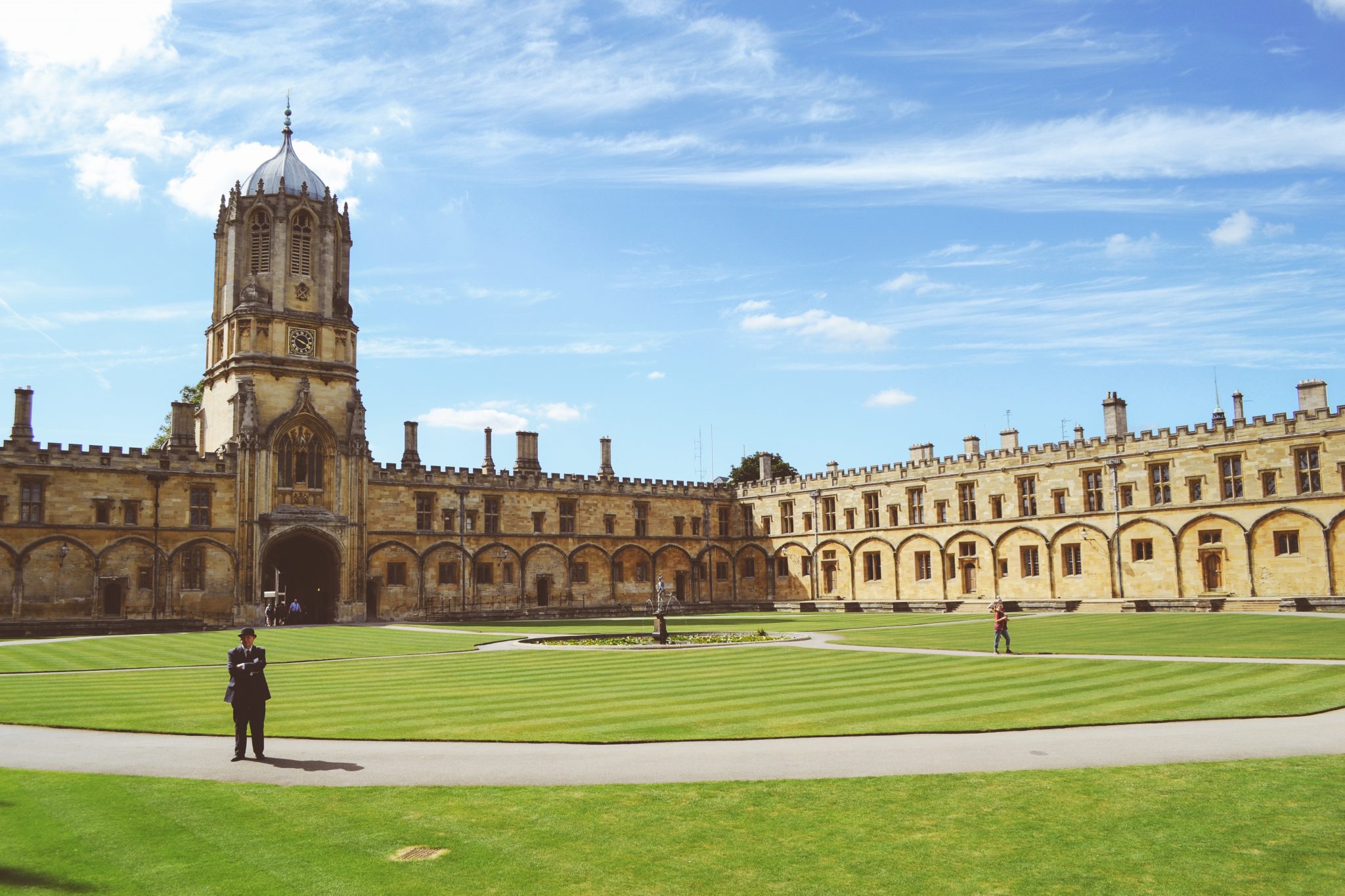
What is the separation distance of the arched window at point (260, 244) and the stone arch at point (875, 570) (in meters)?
36.3

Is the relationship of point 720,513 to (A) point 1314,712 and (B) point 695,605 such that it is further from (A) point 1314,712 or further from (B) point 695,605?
(A) point 1314,712

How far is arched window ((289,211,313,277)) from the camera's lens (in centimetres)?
5209

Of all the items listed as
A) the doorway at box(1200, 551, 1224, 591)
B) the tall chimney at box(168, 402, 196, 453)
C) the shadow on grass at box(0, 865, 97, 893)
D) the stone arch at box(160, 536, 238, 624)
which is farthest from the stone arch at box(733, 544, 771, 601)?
the shadow on grass at box(0, 865, 97, 893)

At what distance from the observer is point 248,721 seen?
11406mm

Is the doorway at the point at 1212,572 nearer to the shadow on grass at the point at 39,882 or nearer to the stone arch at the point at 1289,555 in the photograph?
the stone arch at the point at 1289,555

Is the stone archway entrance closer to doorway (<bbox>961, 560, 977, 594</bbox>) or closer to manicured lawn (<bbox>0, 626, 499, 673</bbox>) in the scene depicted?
manicured lawn (<bbox>0, 626, 499, 673</bbox>)

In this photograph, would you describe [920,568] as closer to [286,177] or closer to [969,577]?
[969,577]

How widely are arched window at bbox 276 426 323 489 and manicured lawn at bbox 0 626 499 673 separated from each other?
12035mm

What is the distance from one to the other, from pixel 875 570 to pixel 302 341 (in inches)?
1347

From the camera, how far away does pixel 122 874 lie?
275 inches

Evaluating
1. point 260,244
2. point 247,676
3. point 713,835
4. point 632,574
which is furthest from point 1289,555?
point 260,244

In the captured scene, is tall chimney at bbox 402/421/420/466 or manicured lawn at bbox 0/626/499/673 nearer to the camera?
manicured lawn at bbox 0/626/499/673

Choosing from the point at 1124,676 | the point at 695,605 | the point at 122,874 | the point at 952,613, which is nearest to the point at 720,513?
the point at 695,605

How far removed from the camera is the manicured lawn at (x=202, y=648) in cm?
2433
